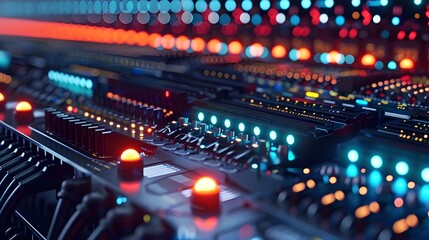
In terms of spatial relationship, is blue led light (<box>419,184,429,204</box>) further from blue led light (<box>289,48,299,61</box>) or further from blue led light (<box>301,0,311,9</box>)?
blue led light (<box>289,48,299,61</box>)

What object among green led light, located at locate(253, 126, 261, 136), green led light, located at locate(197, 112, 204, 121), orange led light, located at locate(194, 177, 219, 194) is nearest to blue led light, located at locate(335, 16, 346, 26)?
green led light, located at locate(197, 112, 204, 121)

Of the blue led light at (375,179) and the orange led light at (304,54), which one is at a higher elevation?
the orange led light at (304,54)

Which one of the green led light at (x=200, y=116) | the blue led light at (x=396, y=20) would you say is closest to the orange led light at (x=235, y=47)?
the blue led light at (x=396, y=20)

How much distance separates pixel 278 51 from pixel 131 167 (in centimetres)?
359

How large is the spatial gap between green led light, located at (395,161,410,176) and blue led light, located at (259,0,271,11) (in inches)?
115

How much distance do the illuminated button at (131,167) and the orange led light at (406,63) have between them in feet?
7.81

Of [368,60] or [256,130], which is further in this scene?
[368,60]

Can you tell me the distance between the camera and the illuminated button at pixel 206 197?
1.40 m

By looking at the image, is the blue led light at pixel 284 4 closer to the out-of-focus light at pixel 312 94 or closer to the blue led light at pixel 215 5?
the blue led light at pixel 215 5

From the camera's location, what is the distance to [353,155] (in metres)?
1.83

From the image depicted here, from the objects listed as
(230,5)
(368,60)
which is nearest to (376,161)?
(368,60)

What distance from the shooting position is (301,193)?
1415 millimetres

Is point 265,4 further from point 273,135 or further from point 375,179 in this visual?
point 375,179

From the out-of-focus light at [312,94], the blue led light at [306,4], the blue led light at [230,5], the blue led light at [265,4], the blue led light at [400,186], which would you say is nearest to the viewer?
the blue led light at [400,186]
